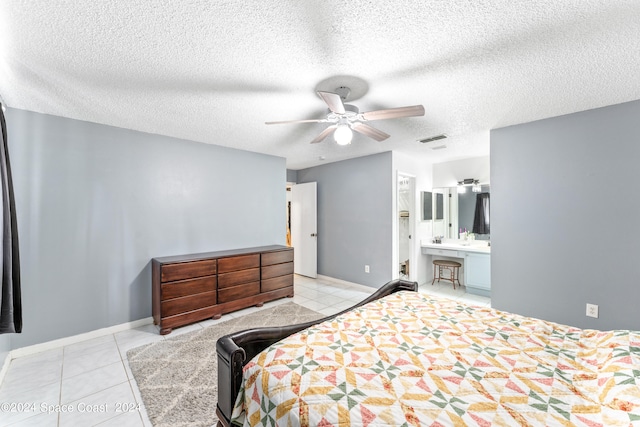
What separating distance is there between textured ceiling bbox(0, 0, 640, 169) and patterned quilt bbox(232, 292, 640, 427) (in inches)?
67.6

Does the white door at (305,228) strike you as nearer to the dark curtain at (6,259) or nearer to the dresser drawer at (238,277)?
the dresser drawer at (238,277)

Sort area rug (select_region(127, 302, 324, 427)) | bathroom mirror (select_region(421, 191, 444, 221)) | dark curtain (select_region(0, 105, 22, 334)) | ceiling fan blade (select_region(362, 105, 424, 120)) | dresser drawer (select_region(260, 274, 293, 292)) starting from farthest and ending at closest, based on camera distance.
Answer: bathroom mirror (select_region(421, 191, 444, 221)) < dresser drawer (select_region(260, 274, 293, 292)) < ceiling fan blade (select_region(362, 105, 424, 120)) < area rug (select_region(127, 302, 324, 427)) < dark curtain (select_region(0, 105, 22, 334))

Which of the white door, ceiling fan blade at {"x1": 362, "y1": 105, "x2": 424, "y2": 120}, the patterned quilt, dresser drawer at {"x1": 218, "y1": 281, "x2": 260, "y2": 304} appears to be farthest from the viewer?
the white door

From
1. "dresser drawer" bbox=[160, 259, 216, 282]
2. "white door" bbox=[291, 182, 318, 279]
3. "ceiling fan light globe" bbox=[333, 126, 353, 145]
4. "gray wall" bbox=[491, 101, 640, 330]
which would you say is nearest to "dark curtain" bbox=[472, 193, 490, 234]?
"gray wall" bbox=[491, 101, 640, 330]

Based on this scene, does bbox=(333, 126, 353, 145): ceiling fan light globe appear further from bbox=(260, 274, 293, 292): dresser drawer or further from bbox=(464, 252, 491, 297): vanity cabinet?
bbox=(464, 252, 491, 297): vanity cabinet

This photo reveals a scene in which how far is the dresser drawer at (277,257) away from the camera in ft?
12.9

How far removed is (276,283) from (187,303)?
1.30 meters

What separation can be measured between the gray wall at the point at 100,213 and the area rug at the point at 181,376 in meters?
0.88

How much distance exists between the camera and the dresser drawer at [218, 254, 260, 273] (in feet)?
11.3

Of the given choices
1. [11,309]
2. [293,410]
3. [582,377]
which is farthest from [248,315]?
[582,377]

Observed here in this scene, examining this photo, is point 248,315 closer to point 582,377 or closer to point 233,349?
point 233,349

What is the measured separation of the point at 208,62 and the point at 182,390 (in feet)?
7.95

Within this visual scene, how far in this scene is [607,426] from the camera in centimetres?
87

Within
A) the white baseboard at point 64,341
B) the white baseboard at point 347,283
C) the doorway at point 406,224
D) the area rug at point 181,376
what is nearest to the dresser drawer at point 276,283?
the area rug at point 181,376
